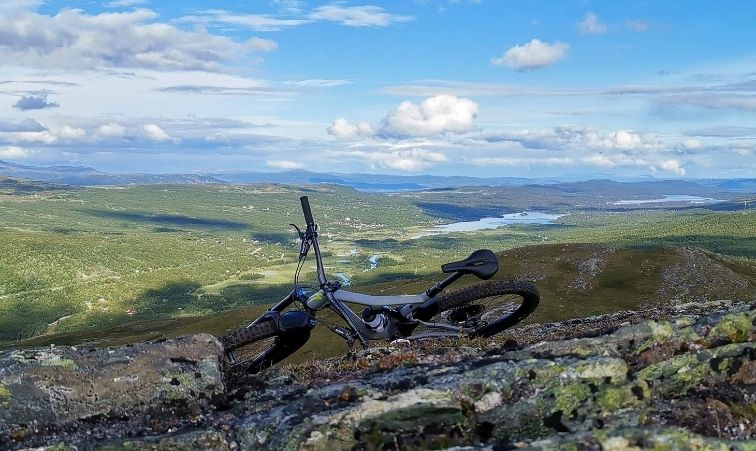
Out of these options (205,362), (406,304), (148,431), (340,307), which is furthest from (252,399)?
(406,304)

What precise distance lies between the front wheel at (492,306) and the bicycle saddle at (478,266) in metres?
0.99

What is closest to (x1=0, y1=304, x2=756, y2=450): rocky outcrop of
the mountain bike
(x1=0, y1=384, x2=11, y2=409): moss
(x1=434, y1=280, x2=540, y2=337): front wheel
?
(x1=0, y1=384, x2=11, y2=409): moss

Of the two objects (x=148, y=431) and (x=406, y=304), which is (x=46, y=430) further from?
(x=406, y=304)

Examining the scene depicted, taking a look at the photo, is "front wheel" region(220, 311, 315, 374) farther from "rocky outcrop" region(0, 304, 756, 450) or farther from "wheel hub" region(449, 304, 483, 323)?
"wheel hub" region(449, 304, 483, 323)

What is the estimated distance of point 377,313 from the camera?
1300 cm

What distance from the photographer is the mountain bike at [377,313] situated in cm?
1163

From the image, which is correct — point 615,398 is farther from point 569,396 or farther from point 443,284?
point 443,284

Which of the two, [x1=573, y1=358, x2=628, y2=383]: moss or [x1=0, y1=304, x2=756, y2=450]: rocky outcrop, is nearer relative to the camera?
[x1=0, y1=304, x2=756, y2=450]: rocky outcrop

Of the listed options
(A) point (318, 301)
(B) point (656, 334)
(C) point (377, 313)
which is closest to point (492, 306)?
(C) point (377, 313)

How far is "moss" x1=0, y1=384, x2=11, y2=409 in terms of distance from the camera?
8.35m

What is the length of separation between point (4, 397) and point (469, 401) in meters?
6.81

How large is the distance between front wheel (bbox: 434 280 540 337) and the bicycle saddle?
990mm

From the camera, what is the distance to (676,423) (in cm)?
691

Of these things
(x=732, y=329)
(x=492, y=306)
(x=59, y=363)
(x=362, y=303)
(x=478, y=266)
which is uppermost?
(x=478, y=266)
